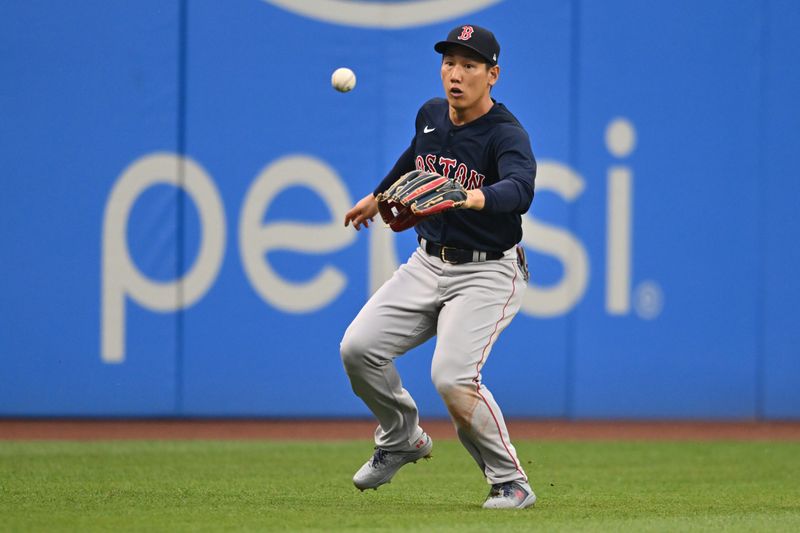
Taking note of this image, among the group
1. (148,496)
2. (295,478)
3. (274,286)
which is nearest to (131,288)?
(274,286)

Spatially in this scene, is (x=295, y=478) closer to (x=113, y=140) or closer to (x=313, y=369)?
(x=313, y=369)

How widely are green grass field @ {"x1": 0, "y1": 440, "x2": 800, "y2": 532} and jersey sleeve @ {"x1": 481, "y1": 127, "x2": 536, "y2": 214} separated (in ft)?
3.82

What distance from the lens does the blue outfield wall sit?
912 centimetres

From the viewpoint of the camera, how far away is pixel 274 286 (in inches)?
368

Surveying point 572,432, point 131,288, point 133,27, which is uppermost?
point 133,27

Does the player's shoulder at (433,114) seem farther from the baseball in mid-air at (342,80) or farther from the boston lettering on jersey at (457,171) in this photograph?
the baseball in mid-air at (342,80)

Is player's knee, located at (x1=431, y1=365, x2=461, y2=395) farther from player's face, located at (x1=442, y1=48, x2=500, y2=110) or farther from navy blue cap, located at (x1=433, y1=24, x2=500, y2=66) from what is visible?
navy blue cap, located at (x1=433, y1=24, x2=500, y2=66)

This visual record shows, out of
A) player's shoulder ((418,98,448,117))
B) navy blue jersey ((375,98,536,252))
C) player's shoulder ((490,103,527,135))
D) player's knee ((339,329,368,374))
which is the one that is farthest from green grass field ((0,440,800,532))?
player's shoulder ((418,98,448,117))

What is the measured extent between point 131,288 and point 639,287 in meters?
3.63

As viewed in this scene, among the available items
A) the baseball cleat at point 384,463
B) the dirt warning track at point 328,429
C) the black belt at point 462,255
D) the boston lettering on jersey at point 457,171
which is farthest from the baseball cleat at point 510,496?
the dirt warning track at point 328,429

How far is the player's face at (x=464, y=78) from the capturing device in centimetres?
529

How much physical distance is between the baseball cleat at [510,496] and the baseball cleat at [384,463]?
0.39 metres

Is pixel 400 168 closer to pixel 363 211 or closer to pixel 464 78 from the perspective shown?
pixel 363 211

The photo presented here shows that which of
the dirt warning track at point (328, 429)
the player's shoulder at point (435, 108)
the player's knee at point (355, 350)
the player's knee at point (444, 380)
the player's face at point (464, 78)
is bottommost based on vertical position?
the dirt warning track at point (328, 429)
